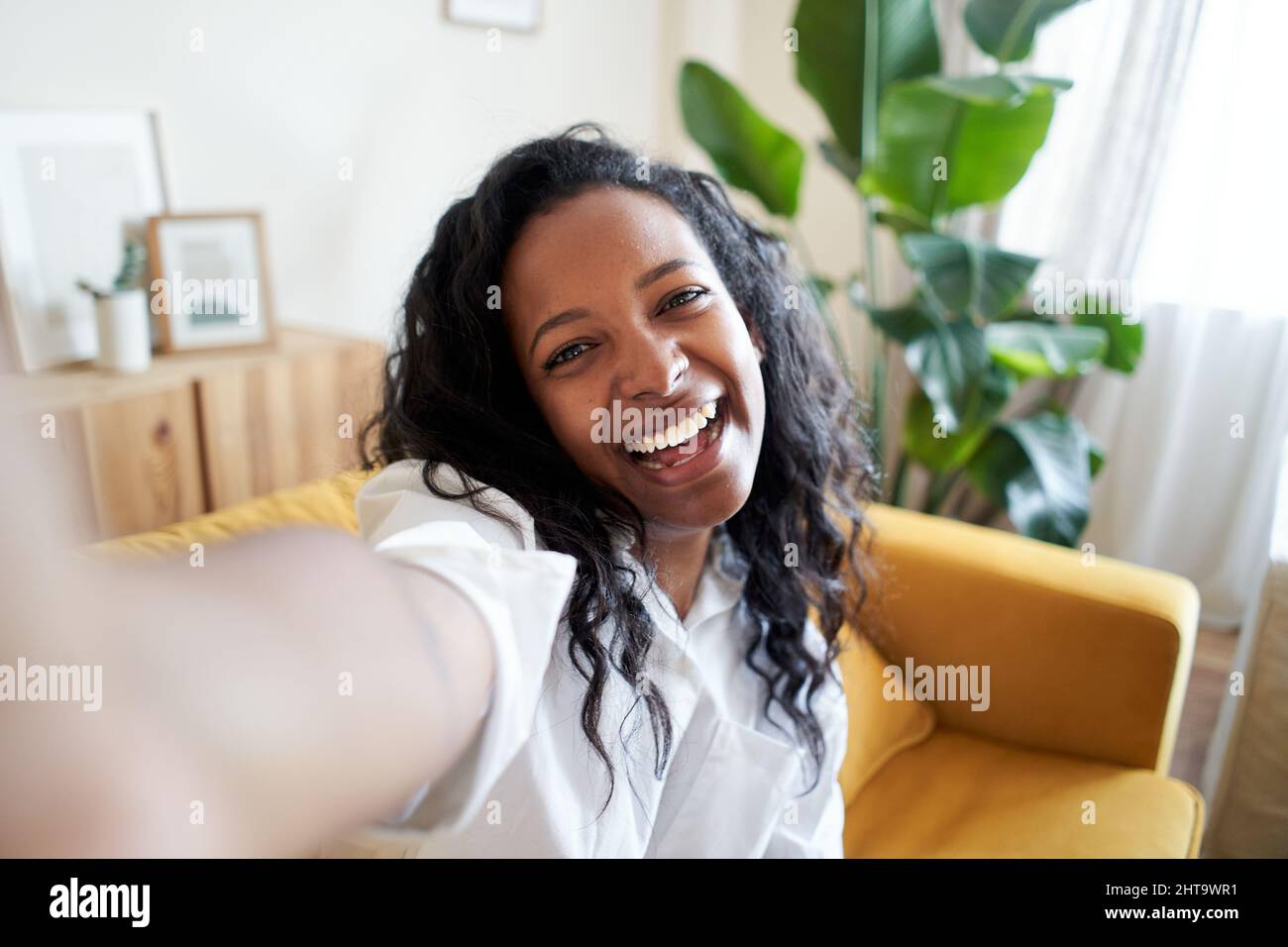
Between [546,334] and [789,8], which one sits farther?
[789,8]

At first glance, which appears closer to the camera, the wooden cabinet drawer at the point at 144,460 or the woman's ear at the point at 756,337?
the woman's ear at the point at 756,337

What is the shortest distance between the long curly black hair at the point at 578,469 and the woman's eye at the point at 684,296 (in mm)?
140

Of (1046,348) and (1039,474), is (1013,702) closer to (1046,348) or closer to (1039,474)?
(1039,474)

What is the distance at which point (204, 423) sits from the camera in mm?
1509

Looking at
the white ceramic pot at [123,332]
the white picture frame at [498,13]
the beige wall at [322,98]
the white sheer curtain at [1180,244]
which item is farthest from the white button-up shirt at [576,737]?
the white sheer curtain at [1180,244]

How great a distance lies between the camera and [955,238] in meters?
1.97

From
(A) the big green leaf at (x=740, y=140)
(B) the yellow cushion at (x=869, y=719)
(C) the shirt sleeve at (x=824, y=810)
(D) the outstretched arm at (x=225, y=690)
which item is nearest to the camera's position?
(D) the outstretched arm at (x=225, y=690)

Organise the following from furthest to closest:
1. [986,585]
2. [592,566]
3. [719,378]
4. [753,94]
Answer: [753,94], [986,585], [719,378], [592,566]

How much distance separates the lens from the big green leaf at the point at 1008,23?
1971 mm

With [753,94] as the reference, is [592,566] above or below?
below

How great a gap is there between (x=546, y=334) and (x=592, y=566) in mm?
237

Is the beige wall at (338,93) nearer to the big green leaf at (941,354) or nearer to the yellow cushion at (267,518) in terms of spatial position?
the yellow cushion at (267,518)
